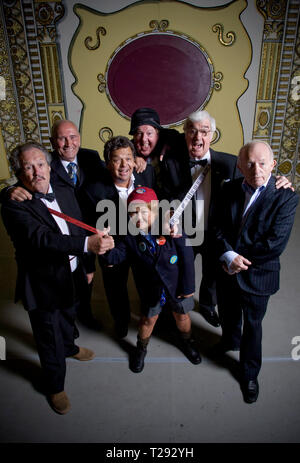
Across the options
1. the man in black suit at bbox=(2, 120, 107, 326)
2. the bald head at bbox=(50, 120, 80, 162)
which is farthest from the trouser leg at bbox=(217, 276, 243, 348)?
the bald head at bbox=(50, 120, 80, 162)

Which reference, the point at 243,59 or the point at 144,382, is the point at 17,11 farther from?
the point at 144,382

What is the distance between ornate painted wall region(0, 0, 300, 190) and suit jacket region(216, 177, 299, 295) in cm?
397

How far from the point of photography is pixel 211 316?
314 cm

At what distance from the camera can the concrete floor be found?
7.14 ft

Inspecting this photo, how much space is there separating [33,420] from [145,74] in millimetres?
5356

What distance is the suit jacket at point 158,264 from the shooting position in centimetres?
226

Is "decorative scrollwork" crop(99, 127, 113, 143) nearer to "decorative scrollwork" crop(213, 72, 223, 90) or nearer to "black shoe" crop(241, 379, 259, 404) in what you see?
"decorative scrollwork" crop(213, 72, 223, 90)

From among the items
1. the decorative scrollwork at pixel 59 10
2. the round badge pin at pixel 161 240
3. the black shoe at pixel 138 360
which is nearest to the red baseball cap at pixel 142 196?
the round badge pin at pixel 161 240

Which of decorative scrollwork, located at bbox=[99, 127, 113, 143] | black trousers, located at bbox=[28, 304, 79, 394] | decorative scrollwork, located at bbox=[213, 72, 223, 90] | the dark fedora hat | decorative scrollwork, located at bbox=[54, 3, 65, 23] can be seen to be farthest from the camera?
decorative scrollwork, located at bbox=[99, 127, 113, 143]

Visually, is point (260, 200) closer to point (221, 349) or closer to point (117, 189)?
point (117, 189)

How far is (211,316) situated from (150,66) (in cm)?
448

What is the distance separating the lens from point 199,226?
2801mm

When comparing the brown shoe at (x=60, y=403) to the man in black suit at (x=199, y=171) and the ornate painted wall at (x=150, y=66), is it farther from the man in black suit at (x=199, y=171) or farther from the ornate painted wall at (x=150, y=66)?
the ornate painted wall at (x=150, y=66)
